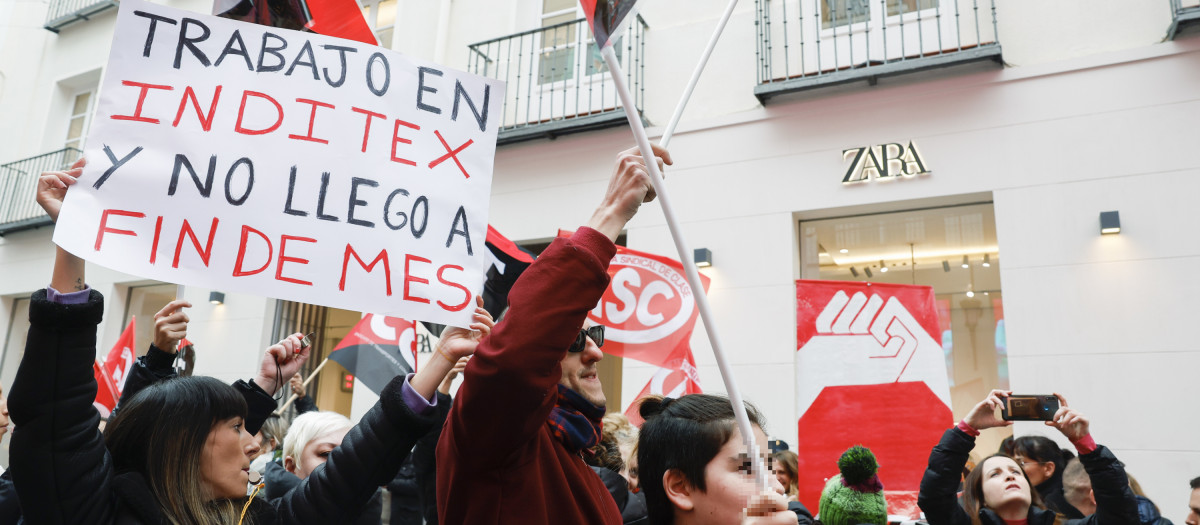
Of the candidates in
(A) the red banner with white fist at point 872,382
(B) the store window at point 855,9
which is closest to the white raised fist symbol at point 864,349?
(A) the red banner with white fist at point 872,382

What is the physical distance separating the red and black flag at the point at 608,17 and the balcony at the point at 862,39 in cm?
631

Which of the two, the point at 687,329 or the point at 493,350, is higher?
the point at 687,329

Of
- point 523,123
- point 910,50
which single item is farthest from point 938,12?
point 523,123

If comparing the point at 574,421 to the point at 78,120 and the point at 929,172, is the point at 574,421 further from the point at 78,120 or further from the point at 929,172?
the point at 78,120

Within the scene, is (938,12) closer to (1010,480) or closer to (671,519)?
(1010,480)

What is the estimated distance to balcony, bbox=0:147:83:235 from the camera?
1359 cm

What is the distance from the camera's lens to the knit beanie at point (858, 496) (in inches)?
124

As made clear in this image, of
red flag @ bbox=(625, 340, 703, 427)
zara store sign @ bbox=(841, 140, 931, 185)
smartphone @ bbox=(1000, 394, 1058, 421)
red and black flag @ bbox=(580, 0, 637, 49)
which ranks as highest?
zara store sign @ bbox=(841, 140, 931, 185)

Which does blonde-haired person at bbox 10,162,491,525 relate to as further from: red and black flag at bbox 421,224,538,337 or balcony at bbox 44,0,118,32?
balcony at bbox 44,0,118,32

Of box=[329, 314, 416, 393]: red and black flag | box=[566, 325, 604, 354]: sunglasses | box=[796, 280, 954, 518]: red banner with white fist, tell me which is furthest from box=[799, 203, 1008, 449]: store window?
box=[566, 325, 604, 354]: sunglasses

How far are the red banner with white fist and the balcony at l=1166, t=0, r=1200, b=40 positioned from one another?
3.29 meters

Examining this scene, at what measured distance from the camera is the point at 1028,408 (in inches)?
156

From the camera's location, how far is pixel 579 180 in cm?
925

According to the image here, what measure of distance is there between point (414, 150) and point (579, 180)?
646 cm
